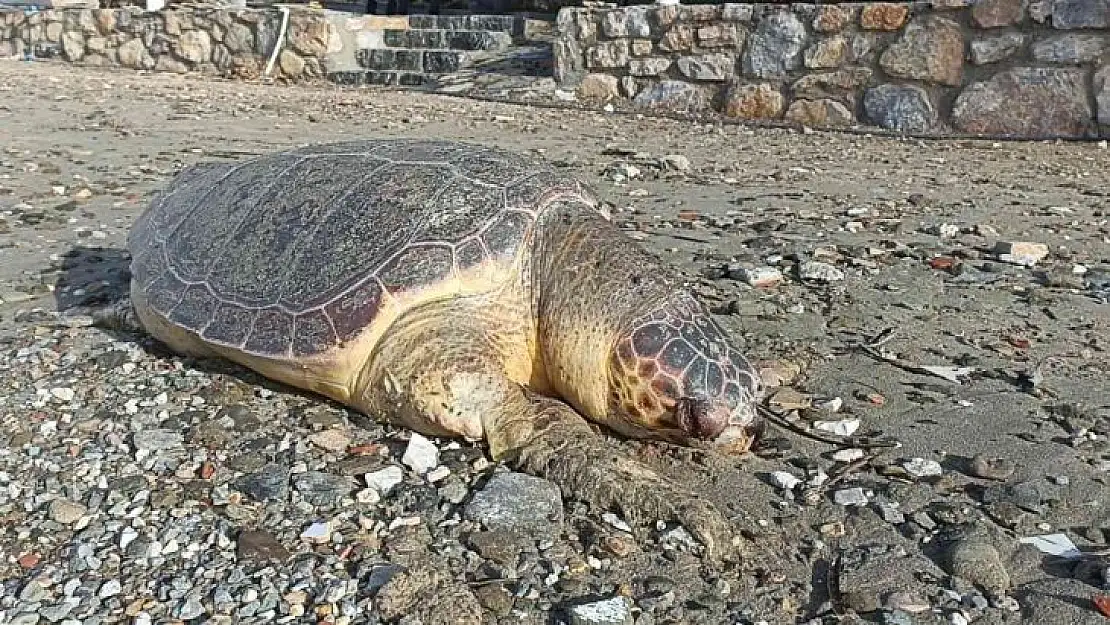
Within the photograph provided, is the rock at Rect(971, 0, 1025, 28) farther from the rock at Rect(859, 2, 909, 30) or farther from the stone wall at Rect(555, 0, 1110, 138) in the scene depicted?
the rock at Rect(859, 2, 909, 30)

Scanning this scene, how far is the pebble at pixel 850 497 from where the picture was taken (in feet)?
6.91

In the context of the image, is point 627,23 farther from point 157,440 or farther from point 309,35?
point 157,440

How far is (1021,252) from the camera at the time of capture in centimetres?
384

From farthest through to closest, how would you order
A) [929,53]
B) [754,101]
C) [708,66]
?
[708,66] → [754,101] → [929,53]

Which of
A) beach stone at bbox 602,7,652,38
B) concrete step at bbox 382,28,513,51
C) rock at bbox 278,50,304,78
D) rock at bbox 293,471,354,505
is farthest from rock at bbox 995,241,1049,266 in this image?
rock at bbox 278,50,304,78

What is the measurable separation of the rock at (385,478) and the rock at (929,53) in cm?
589

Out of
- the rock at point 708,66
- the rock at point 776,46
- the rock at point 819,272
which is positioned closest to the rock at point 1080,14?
the rock at point 776,46

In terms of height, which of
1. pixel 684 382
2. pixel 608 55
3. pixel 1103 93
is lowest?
pixel 684 382

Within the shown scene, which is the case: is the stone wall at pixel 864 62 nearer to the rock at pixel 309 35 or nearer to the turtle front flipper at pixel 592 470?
the rock at pixel 309 35

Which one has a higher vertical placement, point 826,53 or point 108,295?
point 826,53

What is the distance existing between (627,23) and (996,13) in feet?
9.43

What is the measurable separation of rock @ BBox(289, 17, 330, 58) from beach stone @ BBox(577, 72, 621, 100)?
12.2ft

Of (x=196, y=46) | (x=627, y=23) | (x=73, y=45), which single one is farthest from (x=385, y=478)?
(x=73, y=45)

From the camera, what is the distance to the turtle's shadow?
2.78 meters
